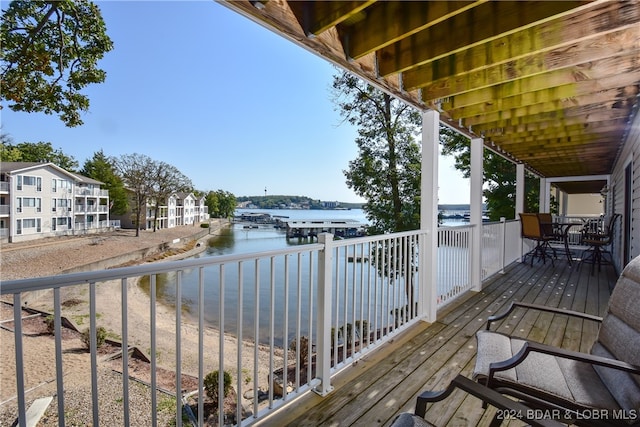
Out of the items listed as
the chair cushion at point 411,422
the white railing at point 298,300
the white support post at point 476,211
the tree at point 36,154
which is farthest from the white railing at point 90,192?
the chair cushion at point 411,422

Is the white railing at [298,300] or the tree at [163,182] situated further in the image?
the tree at [163,182]

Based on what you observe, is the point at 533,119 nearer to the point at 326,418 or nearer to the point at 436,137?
the point at 436,137

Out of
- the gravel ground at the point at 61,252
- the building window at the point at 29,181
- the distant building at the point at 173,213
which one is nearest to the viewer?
the gravel ground at the point at 61,252

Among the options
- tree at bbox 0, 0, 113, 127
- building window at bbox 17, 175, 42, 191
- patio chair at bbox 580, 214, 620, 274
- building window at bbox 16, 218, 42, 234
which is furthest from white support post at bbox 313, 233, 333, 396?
building window at bbox 16, 218, 42, 234

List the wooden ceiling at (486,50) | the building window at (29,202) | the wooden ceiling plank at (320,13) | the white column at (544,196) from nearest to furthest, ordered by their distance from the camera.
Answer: the wooden ceiling plank at (320,13) → the wooden ceiling at (486,50) → the white column at (544,196) → the building window at (29,202)

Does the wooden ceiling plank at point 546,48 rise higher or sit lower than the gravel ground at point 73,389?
higher

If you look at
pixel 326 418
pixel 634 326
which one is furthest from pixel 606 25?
pixel 326 418

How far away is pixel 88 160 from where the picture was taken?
34094 millimetres

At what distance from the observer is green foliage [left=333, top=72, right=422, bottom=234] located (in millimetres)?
10172

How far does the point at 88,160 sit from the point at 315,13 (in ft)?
137

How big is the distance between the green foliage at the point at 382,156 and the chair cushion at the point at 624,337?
8.44m

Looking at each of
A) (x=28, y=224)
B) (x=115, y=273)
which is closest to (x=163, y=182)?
(x=28, y=224)

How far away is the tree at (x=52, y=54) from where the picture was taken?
4.84 metres

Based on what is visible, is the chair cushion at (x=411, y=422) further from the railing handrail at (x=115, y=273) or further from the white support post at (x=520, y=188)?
the white support post at (x=520, y=188)
